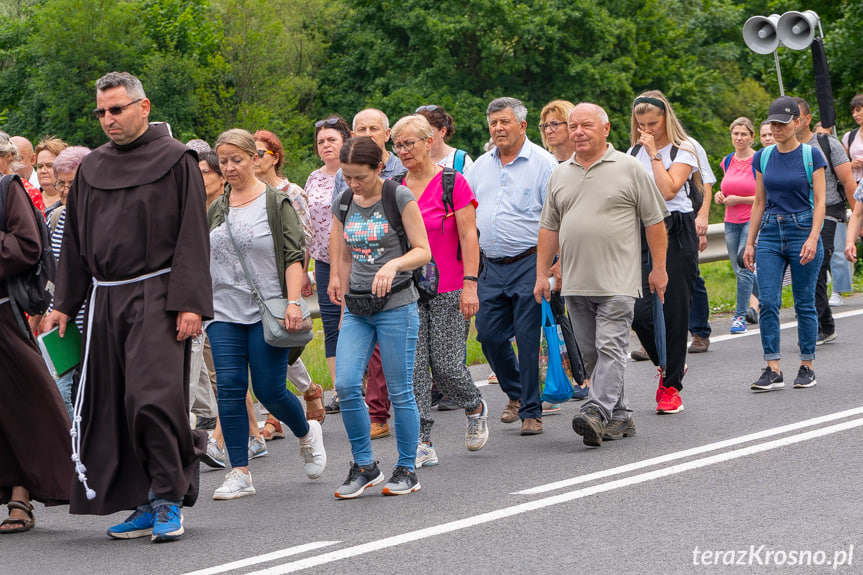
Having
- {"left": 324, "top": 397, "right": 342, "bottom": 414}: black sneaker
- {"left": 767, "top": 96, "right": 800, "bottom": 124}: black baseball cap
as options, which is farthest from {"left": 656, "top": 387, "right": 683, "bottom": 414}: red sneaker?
{"left": 324, "top": 397, "right": 342, "bottom": 414}: black sneaker

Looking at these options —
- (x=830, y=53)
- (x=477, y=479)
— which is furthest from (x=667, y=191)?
(x=830, y=53)

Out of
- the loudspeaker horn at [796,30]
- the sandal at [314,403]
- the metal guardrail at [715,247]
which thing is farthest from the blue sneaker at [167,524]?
the loudspeaker horn at [796,30]

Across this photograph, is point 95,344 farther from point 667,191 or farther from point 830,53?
point 830,53

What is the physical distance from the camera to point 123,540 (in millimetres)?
5984

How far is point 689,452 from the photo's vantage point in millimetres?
7133

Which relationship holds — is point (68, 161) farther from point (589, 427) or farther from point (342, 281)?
point (589, 427)

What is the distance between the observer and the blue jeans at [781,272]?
30.1 feet

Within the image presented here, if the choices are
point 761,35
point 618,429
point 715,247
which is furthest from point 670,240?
point 761,35

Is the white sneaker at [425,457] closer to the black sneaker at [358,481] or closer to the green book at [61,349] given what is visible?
the black sneaker at [358,481]

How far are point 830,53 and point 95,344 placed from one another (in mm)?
19369

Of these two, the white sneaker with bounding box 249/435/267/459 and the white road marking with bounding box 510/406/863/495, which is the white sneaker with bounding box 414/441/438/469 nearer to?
the white road marking with bounding box 510/406/863/495

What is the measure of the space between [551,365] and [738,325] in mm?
4392

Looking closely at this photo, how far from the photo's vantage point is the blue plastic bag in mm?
8234

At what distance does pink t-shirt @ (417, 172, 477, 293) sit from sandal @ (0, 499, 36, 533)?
2.57 meters
